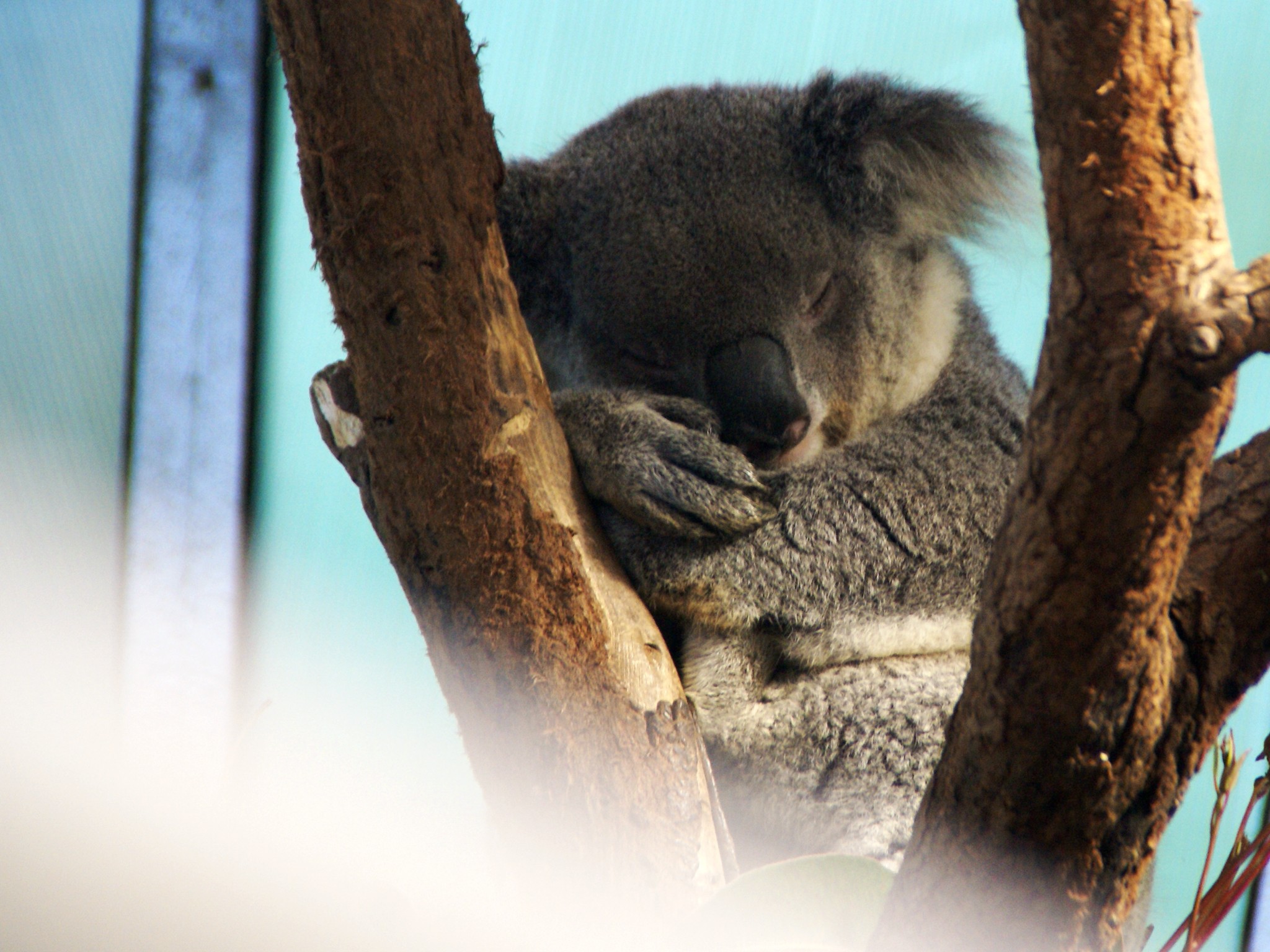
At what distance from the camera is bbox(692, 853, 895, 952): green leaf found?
911 millimetres

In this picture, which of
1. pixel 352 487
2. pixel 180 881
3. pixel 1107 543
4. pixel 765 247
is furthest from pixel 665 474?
pixel 352 487

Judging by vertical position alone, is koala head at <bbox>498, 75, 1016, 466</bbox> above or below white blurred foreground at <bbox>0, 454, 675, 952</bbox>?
above

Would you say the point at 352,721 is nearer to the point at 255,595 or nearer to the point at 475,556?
the point at 255,595

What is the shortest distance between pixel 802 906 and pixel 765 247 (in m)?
0.94

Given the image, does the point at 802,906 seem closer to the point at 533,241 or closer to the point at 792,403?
the point at 792,403

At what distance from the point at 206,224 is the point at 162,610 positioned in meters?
0.91

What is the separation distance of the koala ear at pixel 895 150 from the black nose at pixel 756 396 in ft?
1.11

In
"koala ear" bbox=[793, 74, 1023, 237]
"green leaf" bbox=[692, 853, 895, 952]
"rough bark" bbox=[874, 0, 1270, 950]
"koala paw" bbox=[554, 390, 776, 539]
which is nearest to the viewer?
"rough bark" bbox=[874, 0, 1270, 950]

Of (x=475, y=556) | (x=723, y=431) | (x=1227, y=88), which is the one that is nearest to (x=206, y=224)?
(x=723, y=431)

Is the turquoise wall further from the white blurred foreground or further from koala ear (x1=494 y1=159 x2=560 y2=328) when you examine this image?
the white blurred foreground

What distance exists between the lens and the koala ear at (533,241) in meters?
1.66

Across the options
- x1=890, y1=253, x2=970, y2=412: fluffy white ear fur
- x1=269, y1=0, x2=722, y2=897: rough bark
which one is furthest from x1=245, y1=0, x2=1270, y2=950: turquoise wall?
x1=269, y1=0, x2=722, y2=897: rough bark

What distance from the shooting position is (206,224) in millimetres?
2434

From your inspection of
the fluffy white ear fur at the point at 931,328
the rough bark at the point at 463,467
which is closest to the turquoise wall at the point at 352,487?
the fluffy white ear fur at the point at 931,328
